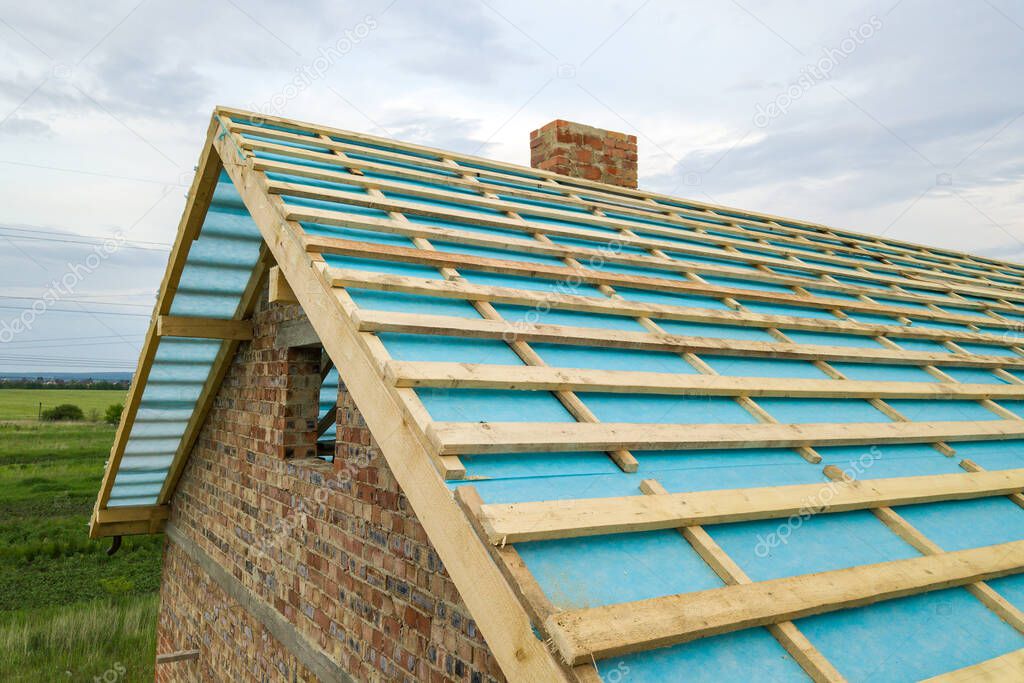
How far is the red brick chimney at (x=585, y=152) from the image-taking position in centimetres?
738

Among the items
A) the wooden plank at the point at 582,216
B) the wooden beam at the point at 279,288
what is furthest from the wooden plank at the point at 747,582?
the wooden plank at the point at 582,216

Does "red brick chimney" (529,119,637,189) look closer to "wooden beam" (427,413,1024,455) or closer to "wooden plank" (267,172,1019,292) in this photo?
"wooden plank" (267,172,1019,292)

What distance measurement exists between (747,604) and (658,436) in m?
0.76

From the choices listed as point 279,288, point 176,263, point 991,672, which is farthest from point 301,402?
point 991,672

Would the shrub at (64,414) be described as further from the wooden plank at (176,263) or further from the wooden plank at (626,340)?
the wooden plank at (626,340)

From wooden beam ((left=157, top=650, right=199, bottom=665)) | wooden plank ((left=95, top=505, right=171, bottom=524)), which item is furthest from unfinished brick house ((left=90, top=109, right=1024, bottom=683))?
wooden plank ((left=95, top=505, right=171, bottom=524))

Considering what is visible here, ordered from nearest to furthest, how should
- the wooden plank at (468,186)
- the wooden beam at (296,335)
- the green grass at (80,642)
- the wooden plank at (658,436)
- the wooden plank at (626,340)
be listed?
the wooden plank at (658,436) < the wooden plank at (626,340) < the wooden plank at (468,186) < the wooden beam at (296,335) < the green grass at (80,642)

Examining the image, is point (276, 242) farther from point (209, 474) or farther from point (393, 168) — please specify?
point (209, 474)

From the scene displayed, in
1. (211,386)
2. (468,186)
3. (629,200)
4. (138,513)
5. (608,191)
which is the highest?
(608,191)

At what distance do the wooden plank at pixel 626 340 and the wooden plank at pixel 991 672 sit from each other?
5.56ft

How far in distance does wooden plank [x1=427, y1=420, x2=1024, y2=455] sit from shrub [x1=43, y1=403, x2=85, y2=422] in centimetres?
4640

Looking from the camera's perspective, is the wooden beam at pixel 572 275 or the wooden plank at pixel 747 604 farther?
the wooden beam at pixel 572 275

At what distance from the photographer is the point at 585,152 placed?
7.54 meters
